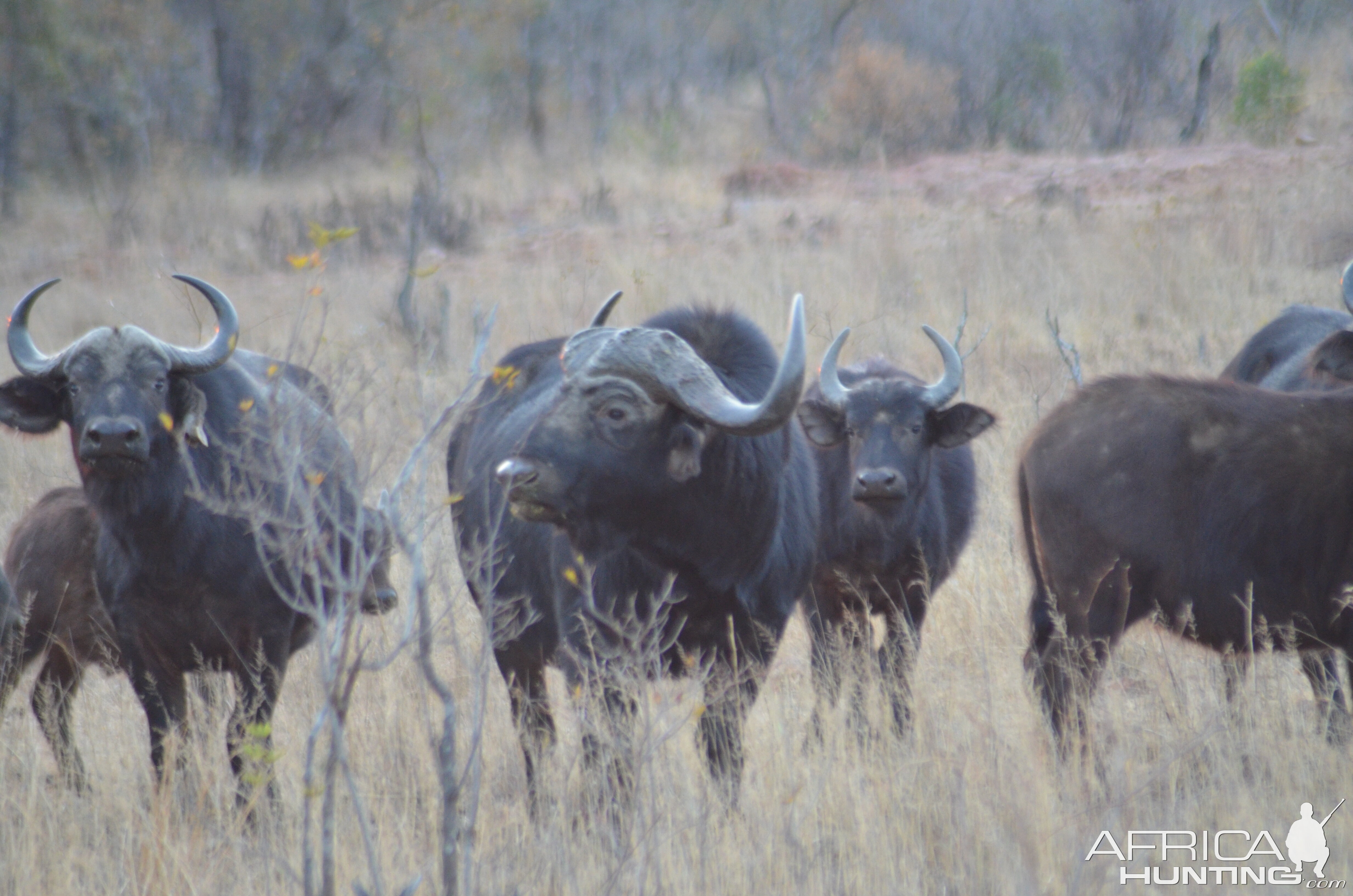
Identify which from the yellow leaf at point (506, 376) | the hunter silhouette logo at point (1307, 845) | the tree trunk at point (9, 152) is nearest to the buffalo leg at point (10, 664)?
the yellow leaf at point (506, 376)

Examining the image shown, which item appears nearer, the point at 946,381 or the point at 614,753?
the point at 614,753

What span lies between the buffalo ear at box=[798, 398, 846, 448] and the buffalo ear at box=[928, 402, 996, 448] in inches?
15.2

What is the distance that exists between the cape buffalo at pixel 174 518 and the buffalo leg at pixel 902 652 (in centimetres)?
205

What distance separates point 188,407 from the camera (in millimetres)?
4422

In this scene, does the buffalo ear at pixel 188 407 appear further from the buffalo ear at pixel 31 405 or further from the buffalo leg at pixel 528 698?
the buffalo leg at pixel 528 698

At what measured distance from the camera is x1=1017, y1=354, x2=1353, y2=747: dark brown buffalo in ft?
13.2

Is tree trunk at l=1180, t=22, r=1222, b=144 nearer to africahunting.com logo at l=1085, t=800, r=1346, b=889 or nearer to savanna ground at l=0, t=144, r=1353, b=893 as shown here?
savanna ground at l=0, t=144, r=1353, b=893

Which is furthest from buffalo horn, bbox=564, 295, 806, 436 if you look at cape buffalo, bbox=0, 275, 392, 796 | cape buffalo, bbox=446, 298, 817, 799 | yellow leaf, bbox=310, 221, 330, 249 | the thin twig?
the thin twig

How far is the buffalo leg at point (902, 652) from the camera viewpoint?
4.84 meters

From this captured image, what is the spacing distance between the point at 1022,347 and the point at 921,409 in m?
6.14

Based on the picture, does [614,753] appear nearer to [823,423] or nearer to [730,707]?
[730,707]

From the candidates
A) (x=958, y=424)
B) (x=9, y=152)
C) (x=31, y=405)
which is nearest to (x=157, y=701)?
(x=31, y=405)

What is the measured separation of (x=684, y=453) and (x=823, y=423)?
1569 millimetres

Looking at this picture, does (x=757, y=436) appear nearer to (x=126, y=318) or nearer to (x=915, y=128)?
(x=126, y=318)
